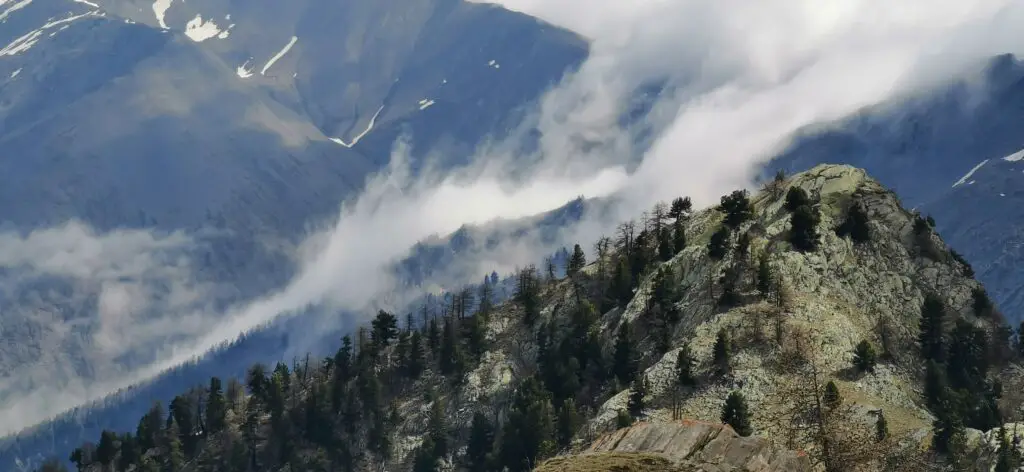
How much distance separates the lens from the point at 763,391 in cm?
14712

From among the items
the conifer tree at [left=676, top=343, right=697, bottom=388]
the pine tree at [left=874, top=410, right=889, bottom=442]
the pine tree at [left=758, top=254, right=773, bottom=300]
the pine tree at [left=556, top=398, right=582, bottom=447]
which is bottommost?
the pine tree at [left=556, top=398, right=582, bottom=447]

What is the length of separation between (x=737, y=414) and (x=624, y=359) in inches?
1715

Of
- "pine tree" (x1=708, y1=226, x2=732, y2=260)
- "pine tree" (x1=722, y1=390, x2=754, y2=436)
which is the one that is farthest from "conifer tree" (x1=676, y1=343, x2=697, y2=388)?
"pine tree" (x1=708, y1=226, x2=732, y2=260)

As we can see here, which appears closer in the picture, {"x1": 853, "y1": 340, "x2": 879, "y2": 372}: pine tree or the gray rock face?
the gray rock face

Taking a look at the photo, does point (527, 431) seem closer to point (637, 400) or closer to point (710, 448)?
point (637, 400)

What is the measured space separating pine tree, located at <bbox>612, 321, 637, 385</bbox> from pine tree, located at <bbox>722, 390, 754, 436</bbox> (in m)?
37.2

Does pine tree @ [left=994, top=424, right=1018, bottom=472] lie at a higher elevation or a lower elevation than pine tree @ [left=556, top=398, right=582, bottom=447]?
lower

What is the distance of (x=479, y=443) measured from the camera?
190m

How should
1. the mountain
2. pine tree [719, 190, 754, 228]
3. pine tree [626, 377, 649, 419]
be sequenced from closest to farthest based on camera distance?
the mountain < pine tree [626, 377, 649, 419] < pine tree [719, 190, 754, 228]

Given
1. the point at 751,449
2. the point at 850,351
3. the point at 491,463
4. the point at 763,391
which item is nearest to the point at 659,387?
the point at 763,391

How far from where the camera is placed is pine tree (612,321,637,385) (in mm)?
177000

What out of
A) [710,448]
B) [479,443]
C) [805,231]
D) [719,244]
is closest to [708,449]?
[710,448]

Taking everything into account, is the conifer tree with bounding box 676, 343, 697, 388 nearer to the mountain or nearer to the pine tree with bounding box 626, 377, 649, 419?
the mountain

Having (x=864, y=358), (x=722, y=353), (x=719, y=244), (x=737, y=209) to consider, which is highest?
(x=737, y=209)
